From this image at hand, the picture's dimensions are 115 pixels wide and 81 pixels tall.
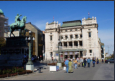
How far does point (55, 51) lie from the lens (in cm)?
6681

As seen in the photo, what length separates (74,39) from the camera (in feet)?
220

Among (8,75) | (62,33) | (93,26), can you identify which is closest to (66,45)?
(62,33)

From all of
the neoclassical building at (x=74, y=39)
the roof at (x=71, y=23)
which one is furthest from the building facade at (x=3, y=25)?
the roof at (x=71, y=23)

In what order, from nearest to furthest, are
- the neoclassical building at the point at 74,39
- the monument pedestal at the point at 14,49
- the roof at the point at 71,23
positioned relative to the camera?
1. the monument pedestal at the point at 14,49
2. the neoclassical building at the point at 74,39
3. the roof at the point at 71,23

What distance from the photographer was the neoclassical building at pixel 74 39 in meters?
62.2

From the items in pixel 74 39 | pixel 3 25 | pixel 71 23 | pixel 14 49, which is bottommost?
pixel 14 49

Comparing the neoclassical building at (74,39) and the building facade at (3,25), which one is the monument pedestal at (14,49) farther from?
the building facade at (3,25)

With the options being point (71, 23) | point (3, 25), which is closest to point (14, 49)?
point (3, 25)

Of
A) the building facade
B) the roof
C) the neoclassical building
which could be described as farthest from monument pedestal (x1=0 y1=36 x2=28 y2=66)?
the roof

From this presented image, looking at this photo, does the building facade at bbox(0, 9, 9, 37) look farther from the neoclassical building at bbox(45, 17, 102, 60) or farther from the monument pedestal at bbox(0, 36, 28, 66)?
the monument pedestal at bbox(0, 36, 28, 66)

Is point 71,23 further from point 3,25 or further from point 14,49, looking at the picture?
point 14,49

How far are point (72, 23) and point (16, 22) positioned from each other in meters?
47.3

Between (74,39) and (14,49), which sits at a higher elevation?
(74,39)

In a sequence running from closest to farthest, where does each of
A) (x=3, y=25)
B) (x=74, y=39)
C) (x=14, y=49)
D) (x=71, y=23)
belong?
(x=14, y=49), (x=3, y=25), (x=74, y=39), (x=71, y=23)
